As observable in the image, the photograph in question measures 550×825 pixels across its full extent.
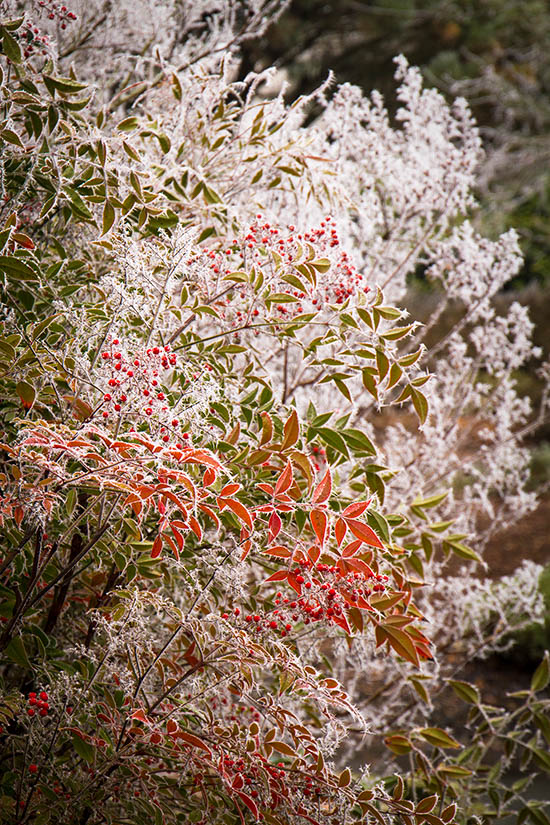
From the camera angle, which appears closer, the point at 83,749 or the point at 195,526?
the point at 195,526

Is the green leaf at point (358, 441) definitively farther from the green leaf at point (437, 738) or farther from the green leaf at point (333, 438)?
the green leaf at point (437, 738)

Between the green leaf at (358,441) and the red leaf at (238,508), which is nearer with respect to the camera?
the red leaf at (238,508)

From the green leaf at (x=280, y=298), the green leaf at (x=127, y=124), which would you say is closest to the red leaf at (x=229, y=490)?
the green leaf at (x=280, y=298)

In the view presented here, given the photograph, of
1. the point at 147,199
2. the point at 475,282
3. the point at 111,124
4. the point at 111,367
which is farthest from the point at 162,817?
the point at 475,282

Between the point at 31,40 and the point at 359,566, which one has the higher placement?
the point at 31,40

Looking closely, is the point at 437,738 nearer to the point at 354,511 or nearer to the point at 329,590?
the point at 329,590

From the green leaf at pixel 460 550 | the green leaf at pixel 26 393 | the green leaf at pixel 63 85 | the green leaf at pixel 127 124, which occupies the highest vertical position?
the green leaf at pixel 63 85

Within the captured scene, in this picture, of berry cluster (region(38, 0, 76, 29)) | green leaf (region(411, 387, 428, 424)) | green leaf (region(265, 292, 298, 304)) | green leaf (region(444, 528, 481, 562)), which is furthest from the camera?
green leaf (region(444, 528, 481, 562))

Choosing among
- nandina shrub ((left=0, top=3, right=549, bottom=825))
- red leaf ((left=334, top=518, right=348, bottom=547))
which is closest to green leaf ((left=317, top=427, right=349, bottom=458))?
nandina shrub ((left=0, top=3, right=549, bottom=825))

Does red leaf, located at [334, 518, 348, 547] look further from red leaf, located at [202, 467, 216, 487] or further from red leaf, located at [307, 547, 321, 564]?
red leaf, located at [202, 467, 216, 487]

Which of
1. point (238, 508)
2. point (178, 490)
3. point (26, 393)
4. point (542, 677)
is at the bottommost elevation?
point (542, 677)

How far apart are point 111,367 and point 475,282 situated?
1.65 m

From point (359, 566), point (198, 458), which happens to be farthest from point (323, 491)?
point (198, 458)

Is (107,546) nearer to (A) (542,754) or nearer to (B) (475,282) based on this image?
(A) (542,754)
